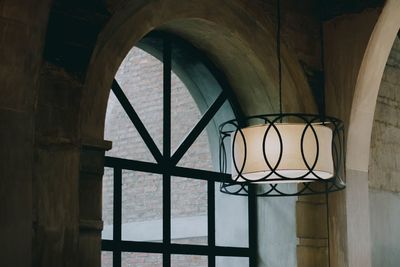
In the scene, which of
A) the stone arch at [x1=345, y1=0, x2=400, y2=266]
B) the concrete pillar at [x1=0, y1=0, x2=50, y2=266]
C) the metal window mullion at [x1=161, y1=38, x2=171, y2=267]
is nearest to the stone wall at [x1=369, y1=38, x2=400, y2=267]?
the stone arch at [x1=345, y1=0, x2=400, y2=266]

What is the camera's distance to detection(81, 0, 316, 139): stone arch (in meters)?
4.64

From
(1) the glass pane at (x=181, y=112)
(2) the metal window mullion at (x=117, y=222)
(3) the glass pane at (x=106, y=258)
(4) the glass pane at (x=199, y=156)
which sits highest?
(1) the glass pane at (x=181, y=112)

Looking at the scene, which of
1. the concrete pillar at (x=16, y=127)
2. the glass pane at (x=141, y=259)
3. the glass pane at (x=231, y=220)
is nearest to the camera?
the concrete pillar at (x=16, y=127)

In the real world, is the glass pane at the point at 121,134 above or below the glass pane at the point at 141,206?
above

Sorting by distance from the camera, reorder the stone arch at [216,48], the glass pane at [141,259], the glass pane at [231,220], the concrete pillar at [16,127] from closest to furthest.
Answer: the concrete pillar at [16,127] → the stone arch at [216,48] → the glass pane at [141,259] → the glass pane at [231,220]

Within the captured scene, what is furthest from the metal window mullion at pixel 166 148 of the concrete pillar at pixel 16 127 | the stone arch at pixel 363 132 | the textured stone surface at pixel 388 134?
the textured stone surface at pixel 388 134

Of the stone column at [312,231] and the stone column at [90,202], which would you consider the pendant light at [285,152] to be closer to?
the stone column at [90,202]

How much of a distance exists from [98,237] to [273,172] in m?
0.92

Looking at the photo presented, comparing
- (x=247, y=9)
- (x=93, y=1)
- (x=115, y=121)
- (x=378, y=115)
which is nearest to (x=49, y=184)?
(x=93, y=1)

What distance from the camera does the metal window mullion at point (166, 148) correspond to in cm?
555

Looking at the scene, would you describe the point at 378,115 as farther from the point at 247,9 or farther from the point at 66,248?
the point at 66,248

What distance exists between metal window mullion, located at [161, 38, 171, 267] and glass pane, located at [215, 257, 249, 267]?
0.61 metres

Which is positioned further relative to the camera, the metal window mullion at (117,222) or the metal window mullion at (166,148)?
the metal window mullion at (166,148)

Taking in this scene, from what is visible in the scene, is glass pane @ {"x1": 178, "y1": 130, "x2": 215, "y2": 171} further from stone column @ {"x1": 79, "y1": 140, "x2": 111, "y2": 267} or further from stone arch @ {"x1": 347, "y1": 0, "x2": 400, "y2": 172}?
stone column @ {"x1": 79, "y1": 140, "x2": 111, "y2": 267}
